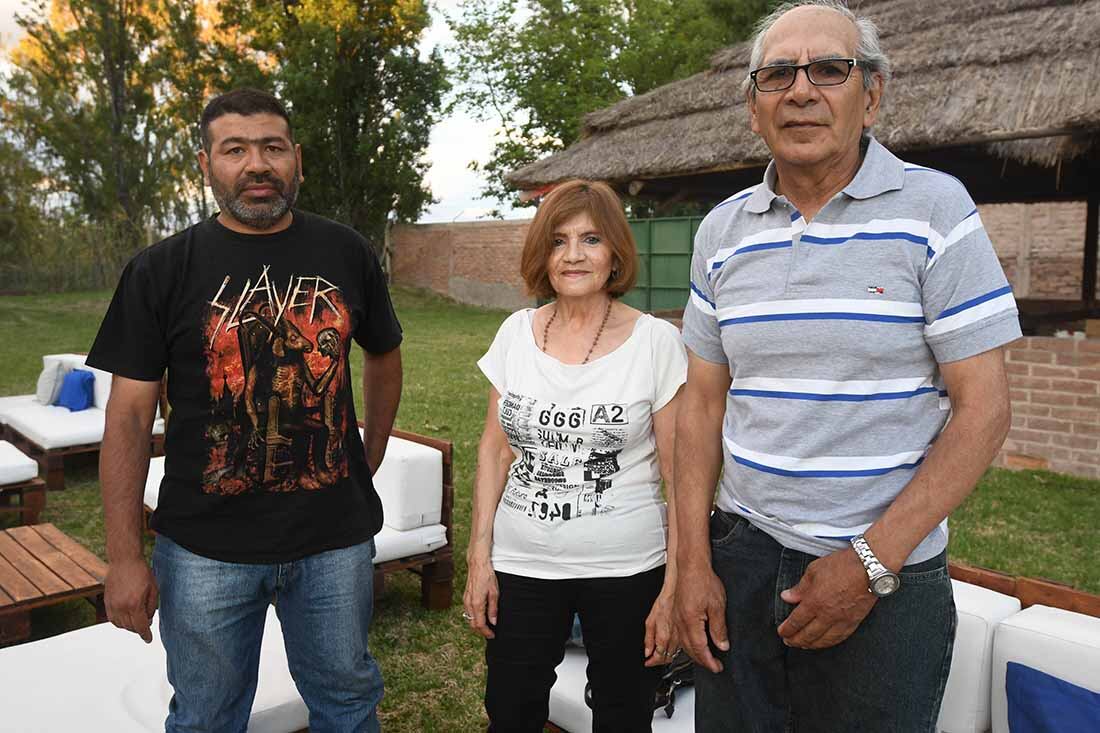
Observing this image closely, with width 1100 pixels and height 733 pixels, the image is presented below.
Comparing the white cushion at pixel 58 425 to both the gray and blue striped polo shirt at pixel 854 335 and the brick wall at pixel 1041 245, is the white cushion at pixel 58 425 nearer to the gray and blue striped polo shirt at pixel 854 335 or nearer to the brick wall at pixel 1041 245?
the gray and blue striped polo shirt at pixel 854 335

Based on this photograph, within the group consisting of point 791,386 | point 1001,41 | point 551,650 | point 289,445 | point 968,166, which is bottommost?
point 551,650

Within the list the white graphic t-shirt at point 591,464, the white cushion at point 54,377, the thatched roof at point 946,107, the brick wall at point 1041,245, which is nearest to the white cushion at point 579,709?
the white graphic t-shirt at point 591,464

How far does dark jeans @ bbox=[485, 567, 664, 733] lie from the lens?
2.22 meters

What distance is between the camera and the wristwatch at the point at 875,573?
1.51 metres

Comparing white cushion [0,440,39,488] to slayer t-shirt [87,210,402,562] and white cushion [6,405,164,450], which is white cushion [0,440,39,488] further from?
slayer t-shirt [87,210,402,562]

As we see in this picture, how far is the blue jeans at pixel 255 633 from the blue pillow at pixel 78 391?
6262 mm

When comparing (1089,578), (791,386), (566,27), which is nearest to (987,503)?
(1089,578)

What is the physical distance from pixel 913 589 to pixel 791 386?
43 centimetres

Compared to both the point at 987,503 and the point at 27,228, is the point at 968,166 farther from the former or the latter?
the point at 27,228

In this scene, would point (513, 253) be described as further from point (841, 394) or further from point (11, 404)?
point (841, 394)

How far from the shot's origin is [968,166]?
1002cm

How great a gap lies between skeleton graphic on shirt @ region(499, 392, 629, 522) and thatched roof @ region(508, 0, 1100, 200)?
18.7 feet

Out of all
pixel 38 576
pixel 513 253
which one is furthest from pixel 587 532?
pixel 513 253

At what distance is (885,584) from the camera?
1.52m
